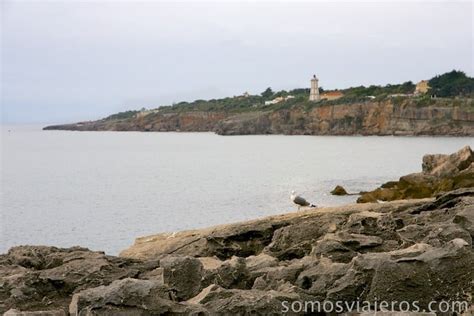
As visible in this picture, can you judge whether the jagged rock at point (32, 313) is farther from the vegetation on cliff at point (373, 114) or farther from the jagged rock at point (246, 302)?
the vegetation on cliff at point (373, 114)

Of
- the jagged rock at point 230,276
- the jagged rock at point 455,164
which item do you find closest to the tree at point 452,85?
the jagged rock at point 455,164

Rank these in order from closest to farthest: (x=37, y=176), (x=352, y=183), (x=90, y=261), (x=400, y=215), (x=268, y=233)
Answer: (x=90, y=261) → (x=400, y=215) → (x=268, y=233) → (x=352, y=183) → (x=37, y=176)

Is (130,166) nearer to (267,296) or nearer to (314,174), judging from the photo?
(314,174)

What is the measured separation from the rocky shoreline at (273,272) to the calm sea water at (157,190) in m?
14.1

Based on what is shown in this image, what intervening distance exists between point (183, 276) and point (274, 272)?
127cm

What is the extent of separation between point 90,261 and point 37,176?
57.2 metres

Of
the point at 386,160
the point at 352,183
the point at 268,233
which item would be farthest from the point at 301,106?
the point at 268,233

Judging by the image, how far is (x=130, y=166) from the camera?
7850cm

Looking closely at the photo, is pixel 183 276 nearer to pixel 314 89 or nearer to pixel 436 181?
pixel 436 181

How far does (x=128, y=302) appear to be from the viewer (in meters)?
7.32

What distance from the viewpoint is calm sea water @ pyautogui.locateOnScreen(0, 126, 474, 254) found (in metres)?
32.8

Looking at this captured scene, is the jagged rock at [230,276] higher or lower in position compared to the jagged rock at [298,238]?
higher

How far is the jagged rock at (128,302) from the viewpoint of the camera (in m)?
7.27

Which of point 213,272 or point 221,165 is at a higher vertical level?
point 213,272
